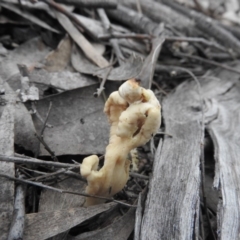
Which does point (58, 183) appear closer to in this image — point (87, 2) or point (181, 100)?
point (181, 100)

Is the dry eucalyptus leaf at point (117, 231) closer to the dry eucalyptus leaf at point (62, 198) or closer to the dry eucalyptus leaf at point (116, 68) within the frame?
the dry eucalyptus leaf at point (62, 198)

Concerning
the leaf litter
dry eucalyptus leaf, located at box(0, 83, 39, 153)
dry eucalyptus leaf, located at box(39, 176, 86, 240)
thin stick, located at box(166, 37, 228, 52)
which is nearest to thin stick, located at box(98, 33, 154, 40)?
the leaf litter

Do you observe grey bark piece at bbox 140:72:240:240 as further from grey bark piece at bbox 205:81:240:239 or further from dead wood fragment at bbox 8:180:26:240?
dead wood fragment at bbox 8:180:26:240

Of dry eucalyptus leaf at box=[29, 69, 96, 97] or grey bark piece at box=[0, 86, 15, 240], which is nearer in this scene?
grey bark piece at box=[0, 86, 15, 240]

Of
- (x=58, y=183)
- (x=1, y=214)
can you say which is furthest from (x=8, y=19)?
(x=1, y=214)

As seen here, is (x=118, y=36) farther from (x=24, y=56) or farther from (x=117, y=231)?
(x=117, y=231)

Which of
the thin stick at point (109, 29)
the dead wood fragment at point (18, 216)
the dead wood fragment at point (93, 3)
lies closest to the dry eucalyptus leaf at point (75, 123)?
the dead wood fragment at point (18, 216)

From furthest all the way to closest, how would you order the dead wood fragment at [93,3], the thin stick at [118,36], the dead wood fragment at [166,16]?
the dead wood fragment at [166,16], the dead wood fragment at [93,3], the thin stick at [118,36]
